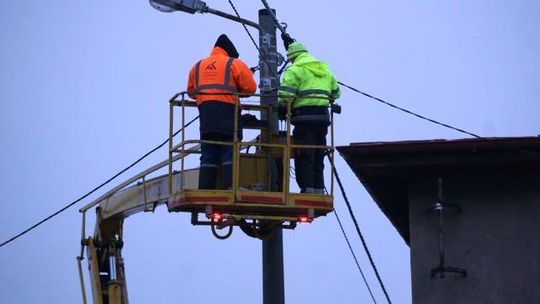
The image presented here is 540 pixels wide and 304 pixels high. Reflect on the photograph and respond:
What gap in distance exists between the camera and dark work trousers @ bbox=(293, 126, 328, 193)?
55.8 ft

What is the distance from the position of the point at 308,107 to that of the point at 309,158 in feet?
2.19

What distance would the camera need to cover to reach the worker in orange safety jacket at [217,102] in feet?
54.1

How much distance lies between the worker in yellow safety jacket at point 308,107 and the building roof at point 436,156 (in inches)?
25.4

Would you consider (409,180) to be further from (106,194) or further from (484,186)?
(106,194)

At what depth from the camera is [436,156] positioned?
16125 mm

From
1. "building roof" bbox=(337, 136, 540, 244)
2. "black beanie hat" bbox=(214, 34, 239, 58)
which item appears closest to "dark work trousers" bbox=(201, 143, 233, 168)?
"black beanie hat" bbox=(214, 34, 239, 58)

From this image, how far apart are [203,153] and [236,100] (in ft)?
2.63

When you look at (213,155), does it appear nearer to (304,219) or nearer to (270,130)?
(270,130)

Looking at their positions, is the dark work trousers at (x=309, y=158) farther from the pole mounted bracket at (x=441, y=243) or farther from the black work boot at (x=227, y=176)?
the pole mounted bracket at (x=441, y=243)

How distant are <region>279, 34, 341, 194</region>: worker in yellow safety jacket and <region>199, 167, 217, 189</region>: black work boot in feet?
3.88

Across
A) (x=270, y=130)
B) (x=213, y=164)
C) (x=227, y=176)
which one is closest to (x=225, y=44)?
(x=270, y=130)

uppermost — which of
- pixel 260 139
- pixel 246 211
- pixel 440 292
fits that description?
pixel 260 139

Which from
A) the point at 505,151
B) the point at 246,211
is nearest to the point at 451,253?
the point at 505,151

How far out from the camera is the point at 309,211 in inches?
656
